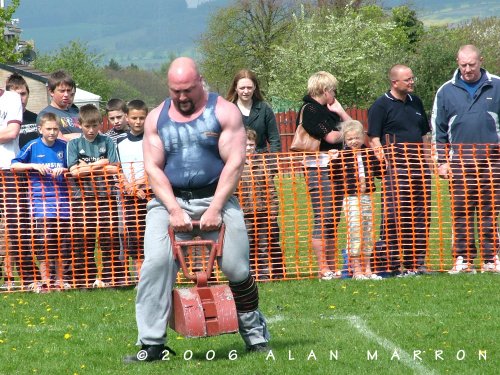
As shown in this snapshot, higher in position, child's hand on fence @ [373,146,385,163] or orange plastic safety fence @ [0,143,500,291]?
child's hand on fence @ [373,146,385,163]

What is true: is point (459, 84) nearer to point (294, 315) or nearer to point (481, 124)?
point (481, 124)

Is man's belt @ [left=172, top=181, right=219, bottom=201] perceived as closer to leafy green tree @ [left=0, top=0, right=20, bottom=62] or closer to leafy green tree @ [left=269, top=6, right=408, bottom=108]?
leafy green tree @ [left=0, top=0, right=20, bottom=62]

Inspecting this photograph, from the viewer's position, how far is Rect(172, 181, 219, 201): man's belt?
743cm

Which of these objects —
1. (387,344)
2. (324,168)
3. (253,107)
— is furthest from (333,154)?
(387,344)

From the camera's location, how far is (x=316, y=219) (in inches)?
452

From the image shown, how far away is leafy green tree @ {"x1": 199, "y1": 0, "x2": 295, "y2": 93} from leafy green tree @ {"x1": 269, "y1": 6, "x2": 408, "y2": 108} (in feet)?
59.3

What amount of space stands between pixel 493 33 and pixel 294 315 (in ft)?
236

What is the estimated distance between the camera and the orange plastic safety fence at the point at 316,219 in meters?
11.1

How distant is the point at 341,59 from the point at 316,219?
47.7 m

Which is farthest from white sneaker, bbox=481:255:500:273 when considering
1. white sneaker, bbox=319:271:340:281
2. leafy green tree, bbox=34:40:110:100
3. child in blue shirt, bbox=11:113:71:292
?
leafy green tree, bbox=34:40:110:100

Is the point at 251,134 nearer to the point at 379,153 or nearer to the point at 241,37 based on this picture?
the point at 379,153

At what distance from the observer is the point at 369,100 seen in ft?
190

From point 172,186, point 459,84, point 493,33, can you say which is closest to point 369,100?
point 493,33

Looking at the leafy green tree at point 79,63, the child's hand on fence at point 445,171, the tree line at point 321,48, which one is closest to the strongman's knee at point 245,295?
the child's hand on fence at point 445,171
